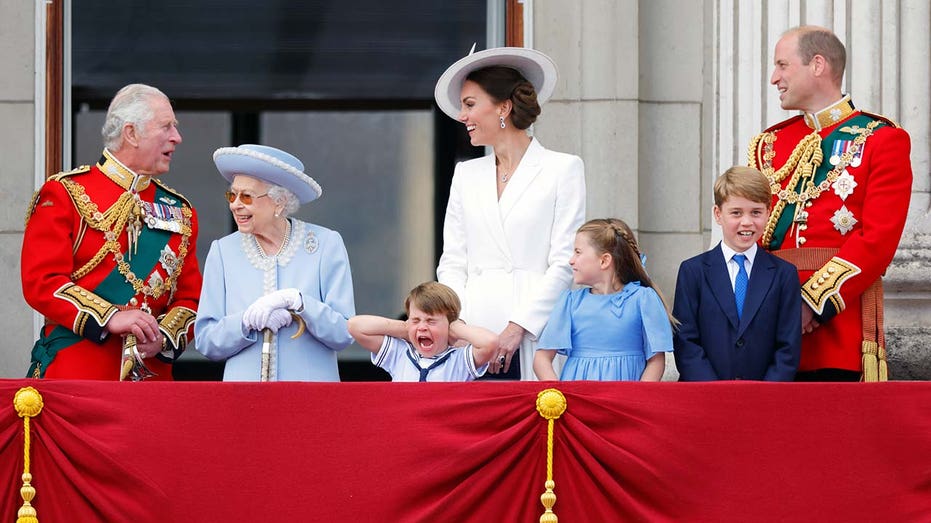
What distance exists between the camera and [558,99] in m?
7.94

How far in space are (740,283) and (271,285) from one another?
157 cm

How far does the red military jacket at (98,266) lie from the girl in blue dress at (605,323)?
136cm

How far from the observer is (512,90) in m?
6.11

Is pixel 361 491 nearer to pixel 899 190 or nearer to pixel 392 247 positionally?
pixel 899 190

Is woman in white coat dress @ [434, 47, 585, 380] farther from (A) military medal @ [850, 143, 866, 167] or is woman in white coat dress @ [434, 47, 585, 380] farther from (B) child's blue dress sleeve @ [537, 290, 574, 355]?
(A) military medal @ [850, 143, 866, 167]

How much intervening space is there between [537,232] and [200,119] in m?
4.71

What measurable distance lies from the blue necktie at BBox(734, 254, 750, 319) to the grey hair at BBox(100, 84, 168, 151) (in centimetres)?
211

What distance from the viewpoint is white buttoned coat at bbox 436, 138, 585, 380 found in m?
5.95

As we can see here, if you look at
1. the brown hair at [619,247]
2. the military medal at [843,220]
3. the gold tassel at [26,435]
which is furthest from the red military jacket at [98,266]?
the military medal at [843,220]

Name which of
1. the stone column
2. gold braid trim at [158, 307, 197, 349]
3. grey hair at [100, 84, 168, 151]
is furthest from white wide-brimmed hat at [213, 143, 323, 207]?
the stone column

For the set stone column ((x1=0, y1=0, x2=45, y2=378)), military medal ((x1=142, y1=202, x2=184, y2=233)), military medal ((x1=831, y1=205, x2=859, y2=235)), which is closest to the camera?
military medal ((x1=831, y1=205, x2=859, y2=235))

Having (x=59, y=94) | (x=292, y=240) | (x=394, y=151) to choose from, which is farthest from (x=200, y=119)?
(x=292, y=240)

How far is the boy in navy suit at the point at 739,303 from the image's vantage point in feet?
18.7

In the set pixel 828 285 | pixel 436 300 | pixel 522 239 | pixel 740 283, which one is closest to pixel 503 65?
pixel 522 239
